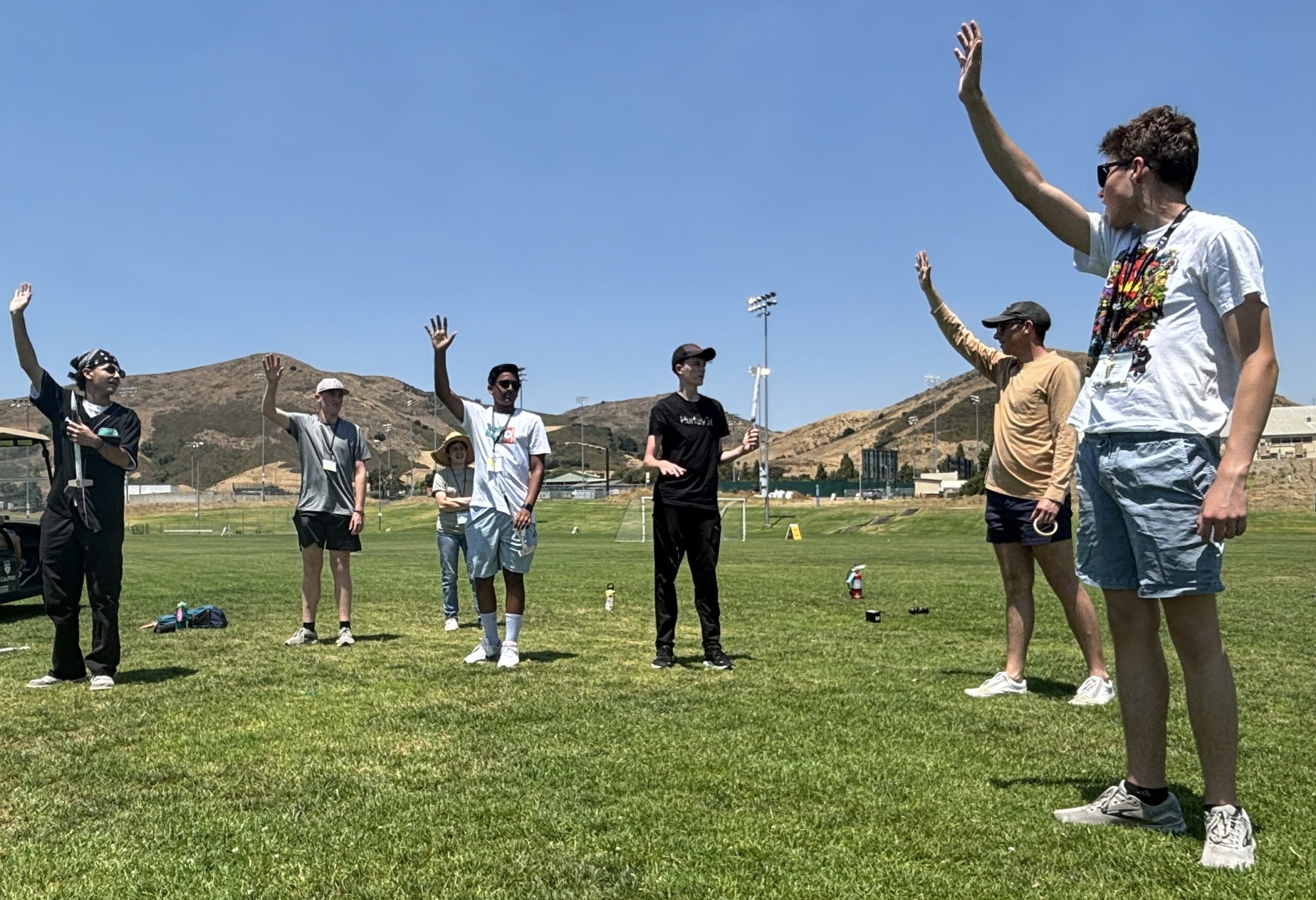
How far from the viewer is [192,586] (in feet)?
53.1

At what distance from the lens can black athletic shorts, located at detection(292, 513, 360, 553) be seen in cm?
930

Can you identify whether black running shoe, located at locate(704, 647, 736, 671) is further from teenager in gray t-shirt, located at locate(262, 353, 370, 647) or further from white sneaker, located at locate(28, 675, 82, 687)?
white sneaker, located at locate(28, 675, 82, 687)

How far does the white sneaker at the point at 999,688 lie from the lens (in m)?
6.33

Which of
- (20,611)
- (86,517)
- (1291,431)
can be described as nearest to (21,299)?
(86,517)

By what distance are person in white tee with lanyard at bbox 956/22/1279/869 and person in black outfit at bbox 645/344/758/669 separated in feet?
12.7

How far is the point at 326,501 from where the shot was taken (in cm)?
933

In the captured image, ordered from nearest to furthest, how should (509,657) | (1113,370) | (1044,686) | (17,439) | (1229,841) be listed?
1. (1229,841)
2. (1113,370)
3. (1044,686)
4. (509,657)
5. (17,439)

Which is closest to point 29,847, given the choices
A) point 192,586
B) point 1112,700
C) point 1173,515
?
point 1173,515

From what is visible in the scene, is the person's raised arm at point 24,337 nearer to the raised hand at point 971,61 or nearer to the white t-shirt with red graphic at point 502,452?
the white t-shirt with red graphic at point 502,452

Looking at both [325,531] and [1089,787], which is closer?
[1089,787]

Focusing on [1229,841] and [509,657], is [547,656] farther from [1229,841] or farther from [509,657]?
[1229,841]

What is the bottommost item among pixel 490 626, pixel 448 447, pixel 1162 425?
pixel 490 626

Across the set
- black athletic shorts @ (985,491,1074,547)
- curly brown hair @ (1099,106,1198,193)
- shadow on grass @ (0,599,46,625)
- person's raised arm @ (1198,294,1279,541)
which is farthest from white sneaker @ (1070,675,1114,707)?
shadow on grass @ (0,599,46,625)

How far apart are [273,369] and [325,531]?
65.0 inches
